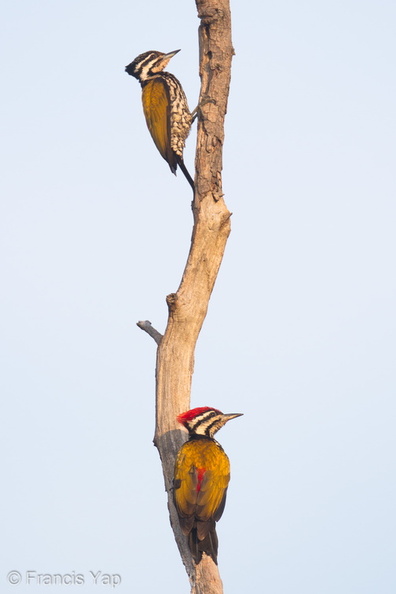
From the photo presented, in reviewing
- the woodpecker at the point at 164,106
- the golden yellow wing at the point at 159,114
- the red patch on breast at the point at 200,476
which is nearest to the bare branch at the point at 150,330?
the red patch on breast at the point at 200,476

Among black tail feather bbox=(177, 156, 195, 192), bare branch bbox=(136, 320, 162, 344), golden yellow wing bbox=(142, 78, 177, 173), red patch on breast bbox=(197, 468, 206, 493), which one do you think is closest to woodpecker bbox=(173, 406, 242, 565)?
red patch on breast bbox=(197, 468, 206, 493)

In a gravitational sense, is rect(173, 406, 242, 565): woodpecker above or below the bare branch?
below

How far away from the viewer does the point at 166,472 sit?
269 inches

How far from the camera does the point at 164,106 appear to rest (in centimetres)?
851

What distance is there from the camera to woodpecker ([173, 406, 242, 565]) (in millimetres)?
6375

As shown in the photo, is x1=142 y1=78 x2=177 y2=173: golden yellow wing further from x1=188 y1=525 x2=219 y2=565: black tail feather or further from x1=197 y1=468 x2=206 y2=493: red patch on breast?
x1=188 y1=525 x2=219 y2=565: black tail feather

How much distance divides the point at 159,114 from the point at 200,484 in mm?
3788

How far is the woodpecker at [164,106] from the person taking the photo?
8352 millimetres

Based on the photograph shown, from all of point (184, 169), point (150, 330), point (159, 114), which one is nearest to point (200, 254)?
point (150, 330)

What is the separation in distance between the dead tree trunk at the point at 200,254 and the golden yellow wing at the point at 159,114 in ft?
3.67

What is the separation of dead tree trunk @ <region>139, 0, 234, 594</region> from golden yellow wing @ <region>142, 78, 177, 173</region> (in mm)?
1118

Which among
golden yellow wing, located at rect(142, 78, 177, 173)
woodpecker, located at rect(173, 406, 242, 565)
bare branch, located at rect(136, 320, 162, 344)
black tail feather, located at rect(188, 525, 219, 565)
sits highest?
golden yellow wing, located at rect(142, 78, 177, 173)

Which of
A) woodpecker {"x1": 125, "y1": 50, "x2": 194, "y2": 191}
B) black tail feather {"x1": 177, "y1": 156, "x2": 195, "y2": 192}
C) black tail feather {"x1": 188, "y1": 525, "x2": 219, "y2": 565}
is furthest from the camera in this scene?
woodpecker {"x1": 125, "y1": 50, "x2": 194, "y2": 191}

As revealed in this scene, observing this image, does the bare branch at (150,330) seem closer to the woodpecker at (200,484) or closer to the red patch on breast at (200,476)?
the woodpecker at (200,484)
